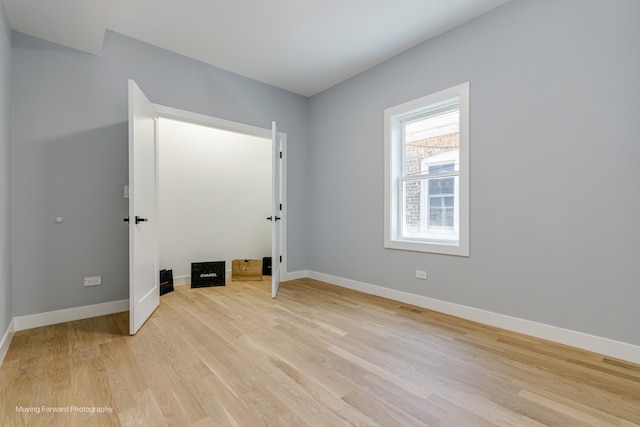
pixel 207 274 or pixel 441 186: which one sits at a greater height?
pixel 441 186

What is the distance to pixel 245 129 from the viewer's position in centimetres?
398

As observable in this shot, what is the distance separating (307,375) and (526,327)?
1.91 meters

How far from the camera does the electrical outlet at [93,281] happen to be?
9.48ft

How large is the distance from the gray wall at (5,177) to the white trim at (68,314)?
0.50 ft

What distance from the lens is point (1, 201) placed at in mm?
2184

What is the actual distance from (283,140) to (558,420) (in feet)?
13.1

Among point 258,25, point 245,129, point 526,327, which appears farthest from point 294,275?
point 258,25

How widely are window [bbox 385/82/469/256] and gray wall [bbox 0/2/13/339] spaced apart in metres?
3.44

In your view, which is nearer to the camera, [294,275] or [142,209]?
[142,209]

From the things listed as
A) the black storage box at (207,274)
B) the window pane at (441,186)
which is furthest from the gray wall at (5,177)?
the window pane at (441,186)

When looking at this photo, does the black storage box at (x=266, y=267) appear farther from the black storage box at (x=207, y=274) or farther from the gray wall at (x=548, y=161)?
the gray wall at (x=548, y=161)

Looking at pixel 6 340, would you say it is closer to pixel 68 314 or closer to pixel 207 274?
pixel 68 314

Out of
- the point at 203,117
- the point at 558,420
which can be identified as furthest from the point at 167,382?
the point at 203,117

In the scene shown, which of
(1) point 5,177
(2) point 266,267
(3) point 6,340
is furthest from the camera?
(2) point 266,267
